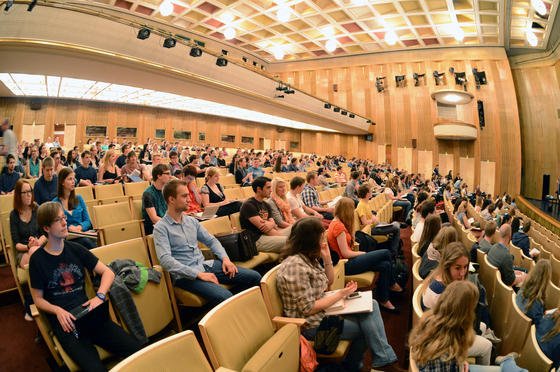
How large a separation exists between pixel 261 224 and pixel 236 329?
1.88 m

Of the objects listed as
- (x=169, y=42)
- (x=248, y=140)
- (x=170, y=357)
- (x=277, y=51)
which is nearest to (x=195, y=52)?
(x=169, y=42)

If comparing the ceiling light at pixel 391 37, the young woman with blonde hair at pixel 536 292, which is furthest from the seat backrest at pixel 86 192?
the ceiling light at pixel 391 37

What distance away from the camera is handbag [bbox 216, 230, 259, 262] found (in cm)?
310

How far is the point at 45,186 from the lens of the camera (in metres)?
3.80

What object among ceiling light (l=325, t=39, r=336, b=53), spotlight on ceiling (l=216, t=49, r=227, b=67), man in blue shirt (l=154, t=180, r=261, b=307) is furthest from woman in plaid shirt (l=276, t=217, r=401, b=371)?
ceiling light (l=325, t=39, r=336, b=53)

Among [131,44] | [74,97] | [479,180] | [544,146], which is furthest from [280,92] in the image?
[544,146]

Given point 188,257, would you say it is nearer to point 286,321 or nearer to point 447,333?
point 286,321

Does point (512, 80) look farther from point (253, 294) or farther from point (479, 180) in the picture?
point (253, 294)

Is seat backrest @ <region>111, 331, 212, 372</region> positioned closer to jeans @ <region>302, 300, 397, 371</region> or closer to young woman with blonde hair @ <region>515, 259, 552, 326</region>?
jeans @ <region>302, 300, 397, 371</region>

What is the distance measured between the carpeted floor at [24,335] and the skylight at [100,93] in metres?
7.94

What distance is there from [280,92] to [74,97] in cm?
812

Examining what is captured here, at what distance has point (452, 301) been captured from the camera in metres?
1.61

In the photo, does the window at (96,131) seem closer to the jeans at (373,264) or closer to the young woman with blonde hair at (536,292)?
the jeans at (373,264)

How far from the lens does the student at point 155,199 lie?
Result: 3.52 m
